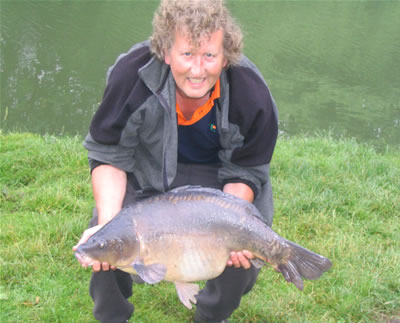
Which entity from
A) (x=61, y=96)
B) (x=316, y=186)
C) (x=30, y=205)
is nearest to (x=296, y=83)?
(x=61, y=96)

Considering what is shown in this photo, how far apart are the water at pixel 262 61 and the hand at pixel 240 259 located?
15.3 feet

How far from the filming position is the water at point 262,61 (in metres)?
7.73

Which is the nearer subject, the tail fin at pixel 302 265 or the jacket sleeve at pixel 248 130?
the tail fin at pixel 302 265

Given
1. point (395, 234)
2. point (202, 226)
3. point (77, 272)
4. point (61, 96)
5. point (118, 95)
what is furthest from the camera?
point (61, 96)

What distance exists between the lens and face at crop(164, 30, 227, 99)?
7.33 ft

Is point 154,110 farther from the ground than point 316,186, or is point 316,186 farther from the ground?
point 154,110

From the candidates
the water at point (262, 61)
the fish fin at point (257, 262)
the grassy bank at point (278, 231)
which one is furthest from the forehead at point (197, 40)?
the water at point (262, 61)

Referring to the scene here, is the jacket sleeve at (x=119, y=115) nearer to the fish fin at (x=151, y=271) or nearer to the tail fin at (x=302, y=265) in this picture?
the fish fin at (x=151, y=271)

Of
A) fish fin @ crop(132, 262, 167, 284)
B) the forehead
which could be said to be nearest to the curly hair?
the forehead

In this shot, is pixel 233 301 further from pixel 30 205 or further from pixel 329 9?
pixel 329 9

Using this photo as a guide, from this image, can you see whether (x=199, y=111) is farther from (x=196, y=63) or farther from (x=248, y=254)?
(x=248, y=254)

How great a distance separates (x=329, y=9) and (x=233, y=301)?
17.3 metres

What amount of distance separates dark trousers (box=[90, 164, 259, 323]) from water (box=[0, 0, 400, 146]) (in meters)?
4.18

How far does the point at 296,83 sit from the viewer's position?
33.5 feet
